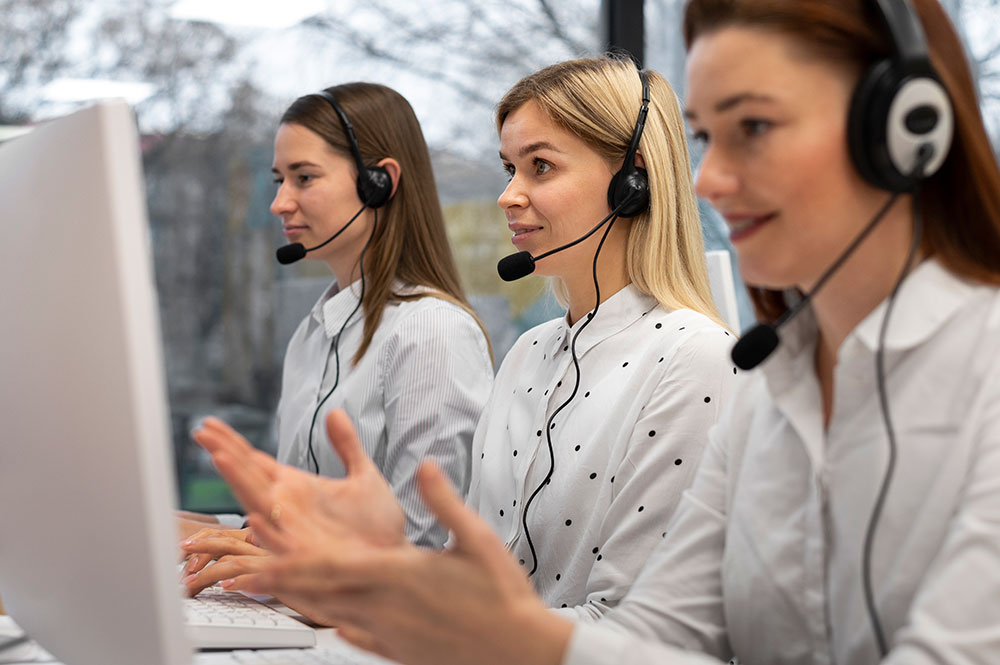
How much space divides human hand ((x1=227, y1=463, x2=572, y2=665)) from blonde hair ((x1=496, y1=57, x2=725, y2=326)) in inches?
32.4

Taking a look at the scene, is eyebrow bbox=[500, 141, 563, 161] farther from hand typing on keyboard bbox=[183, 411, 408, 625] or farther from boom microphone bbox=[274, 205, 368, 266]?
hand typing on keyboard bbox=[183, 411, 408, 625]

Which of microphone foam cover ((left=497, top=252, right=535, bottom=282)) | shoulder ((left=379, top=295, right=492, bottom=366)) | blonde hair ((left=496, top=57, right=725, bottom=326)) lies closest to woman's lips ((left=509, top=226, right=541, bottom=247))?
microphone foam cover ((left=497, top=252, right=535, bottom=282))

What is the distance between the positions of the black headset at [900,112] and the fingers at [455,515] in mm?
430

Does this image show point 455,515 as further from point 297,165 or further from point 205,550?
point 297,165

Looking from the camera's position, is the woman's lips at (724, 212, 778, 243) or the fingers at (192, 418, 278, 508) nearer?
the fingers at (192, 418, 278, 508)

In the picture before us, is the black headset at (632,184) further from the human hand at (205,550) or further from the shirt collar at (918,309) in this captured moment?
the human hand at (205,550)

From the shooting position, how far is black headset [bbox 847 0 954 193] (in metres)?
0.77

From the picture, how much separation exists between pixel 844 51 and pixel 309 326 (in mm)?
1490

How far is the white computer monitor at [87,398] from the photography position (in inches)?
24.3

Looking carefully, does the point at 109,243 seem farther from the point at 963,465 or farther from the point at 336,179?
the point at 336,179

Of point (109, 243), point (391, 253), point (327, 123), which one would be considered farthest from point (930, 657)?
point (327, 123)

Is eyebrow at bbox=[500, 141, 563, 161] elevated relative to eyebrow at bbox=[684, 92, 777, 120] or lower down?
elevated

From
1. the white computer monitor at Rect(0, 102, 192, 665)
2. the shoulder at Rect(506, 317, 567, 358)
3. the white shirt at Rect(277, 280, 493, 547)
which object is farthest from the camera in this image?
the white shirt at Rect(277, 280, 493, 547)

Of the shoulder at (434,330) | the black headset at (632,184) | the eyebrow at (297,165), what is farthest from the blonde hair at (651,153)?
the eyebrow at (297,165)
